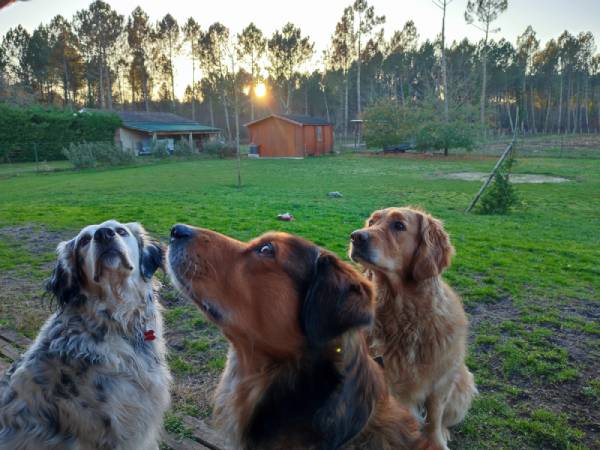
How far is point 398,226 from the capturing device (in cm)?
402

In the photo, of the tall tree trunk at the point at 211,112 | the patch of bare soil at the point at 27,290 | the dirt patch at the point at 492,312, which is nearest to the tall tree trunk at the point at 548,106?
the tall tree trunk at the point at 211,112

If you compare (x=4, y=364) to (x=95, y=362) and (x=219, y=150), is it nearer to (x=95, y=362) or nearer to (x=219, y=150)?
(x=95, y=362)

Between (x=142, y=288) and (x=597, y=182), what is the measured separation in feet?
75.4

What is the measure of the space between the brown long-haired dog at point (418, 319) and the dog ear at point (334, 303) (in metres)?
1.72

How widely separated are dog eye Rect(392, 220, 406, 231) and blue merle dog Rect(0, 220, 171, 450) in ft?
7.60

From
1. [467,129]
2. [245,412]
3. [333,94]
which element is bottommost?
[245,412]

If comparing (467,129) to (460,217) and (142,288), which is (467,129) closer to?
(460,217)

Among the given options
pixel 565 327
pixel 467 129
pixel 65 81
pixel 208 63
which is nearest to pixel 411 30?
pixel 208 63

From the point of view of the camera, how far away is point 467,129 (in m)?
36.5

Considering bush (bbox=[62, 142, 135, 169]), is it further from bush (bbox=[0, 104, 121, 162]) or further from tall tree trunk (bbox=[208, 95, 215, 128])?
tall tree trunk (bbox=[208, 95, 215, 128])

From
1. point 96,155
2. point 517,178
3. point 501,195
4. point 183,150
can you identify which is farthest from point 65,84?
point 501,195

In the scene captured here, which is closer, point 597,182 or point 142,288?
point 142,288

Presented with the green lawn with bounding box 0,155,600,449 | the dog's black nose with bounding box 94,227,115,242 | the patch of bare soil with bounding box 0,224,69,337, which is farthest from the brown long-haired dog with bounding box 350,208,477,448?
the patch of bare soil with bounding box 0,224,69,337

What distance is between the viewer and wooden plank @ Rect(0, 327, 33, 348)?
467 centimetres
